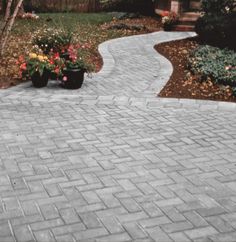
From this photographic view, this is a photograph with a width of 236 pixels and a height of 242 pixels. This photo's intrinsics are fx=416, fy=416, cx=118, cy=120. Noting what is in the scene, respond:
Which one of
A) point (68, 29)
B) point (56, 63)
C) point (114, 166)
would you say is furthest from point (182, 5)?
point (114, 166)

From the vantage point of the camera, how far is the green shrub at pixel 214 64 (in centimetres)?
991

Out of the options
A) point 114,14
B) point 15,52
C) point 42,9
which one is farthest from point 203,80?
point 42,9

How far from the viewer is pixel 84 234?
414 centimetres

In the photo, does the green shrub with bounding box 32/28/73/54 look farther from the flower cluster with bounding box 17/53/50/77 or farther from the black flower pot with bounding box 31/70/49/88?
the black flower pot with bounding box 31/70/49/88

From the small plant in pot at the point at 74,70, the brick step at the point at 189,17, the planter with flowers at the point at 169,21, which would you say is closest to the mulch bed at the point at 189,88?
the small plant in pot at the point at 74,70

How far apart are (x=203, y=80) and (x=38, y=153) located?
17.9 ft

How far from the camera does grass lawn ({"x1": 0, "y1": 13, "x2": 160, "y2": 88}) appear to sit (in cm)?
1104

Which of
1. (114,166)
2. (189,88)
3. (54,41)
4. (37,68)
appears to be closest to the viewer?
(114,166)

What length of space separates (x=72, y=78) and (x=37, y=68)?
2.64 ft

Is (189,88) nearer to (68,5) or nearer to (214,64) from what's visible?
(214,64)

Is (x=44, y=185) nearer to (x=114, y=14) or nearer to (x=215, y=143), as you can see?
(x=215, y=143)

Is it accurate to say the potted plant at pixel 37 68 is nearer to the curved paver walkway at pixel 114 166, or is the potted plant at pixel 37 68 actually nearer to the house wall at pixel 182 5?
the curved paver walkway at pixel 114 166

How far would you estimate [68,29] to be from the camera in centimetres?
1119

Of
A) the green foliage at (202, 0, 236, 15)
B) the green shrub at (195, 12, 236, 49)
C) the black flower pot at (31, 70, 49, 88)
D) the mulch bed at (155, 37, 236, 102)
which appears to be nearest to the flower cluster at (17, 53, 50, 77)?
the black flower pot at (31, 70, 49, 88)
